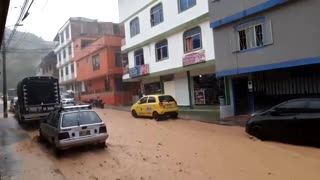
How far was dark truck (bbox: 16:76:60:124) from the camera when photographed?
71.7 feet

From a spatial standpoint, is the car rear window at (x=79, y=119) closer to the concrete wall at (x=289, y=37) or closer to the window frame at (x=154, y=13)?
the concrete wall at (x=289, y=37)

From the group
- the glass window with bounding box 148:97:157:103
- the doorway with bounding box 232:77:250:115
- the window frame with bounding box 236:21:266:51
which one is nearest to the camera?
the window frame with bounding box 236:21:266:51

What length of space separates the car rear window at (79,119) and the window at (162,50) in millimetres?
16383

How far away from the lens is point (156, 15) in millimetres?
30656

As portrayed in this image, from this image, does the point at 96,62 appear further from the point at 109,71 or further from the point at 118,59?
the point at 109,71

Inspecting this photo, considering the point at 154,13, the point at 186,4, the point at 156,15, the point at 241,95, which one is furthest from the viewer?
the point at 154,13

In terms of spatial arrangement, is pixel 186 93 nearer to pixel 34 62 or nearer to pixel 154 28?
pixel 154 28

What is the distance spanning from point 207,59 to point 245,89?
3.58 meters

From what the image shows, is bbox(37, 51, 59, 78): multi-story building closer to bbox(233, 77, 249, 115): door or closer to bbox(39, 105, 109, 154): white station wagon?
bbox(233, 77, 249, 115): door

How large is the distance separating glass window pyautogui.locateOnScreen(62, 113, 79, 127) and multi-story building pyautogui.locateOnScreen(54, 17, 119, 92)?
4030 centimetres

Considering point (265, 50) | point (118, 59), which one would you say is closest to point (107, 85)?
point (118, 59)

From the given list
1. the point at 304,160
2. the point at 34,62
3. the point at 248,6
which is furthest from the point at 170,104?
the point at 34,62

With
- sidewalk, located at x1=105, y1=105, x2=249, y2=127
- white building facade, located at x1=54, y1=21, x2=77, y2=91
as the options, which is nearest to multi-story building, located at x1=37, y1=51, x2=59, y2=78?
white building facade, located at x1=54, y1=21, x2=77, y2=91

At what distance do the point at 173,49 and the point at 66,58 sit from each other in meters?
36.4
